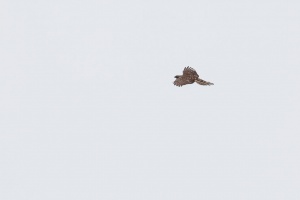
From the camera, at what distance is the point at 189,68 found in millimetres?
24375

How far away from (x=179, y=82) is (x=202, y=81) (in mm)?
1748

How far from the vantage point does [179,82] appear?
24406 millimetres

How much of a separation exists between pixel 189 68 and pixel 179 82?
4.33 feet

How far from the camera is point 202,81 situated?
24.0 meters

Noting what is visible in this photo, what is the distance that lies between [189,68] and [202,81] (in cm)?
143
